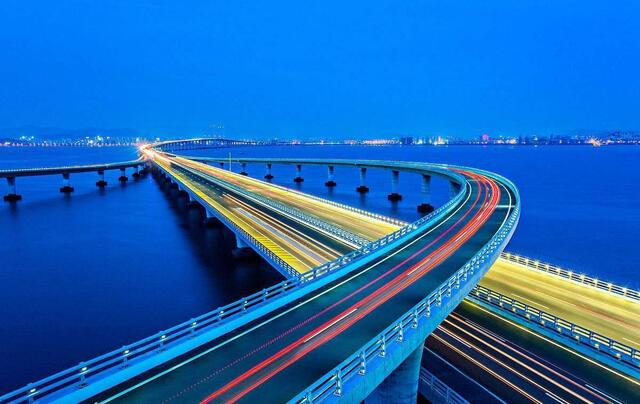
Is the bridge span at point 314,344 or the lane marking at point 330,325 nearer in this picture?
the bridge span at point 314,344

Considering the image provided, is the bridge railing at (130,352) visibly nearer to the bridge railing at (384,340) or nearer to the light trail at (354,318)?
the light trail at (354,318)

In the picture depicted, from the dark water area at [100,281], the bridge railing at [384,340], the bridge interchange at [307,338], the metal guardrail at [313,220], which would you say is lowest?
the dark water area at [100,281]

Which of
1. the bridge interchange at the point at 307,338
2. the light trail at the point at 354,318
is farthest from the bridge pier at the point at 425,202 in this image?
the bridge interchange at the point at 307,338

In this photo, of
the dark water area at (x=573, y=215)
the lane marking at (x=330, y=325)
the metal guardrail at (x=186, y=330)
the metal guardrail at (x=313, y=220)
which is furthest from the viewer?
the dark water area at (x=573, y=215)

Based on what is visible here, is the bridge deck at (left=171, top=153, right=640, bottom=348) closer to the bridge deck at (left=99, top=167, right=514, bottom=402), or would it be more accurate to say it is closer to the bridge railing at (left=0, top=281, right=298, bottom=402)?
the bridge deck at (left=99, top=167, right=514, bottom=402)

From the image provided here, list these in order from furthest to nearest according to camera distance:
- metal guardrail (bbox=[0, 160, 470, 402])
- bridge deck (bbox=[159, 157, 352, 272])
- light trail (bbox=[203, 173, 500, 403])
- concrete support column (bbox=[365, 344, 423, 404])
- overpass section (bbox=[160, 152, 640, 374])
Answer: bridge deck (bbox=[159, 157, 352, 272]) → overpass section (bbox=[160, 152, 640, 374]) → concrete support column (bbox=[365, 344, 423, 404]) → light trail (bbox=[203, 173, 500, 403]) → metal guardrail (bbox=[0, 160, 470, 402])

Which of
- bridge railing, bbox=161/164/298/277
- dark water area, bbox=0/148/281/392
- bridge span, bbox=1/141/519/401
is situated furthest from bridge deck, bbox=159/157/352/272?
bridge span, bbox=1/141/519/401
